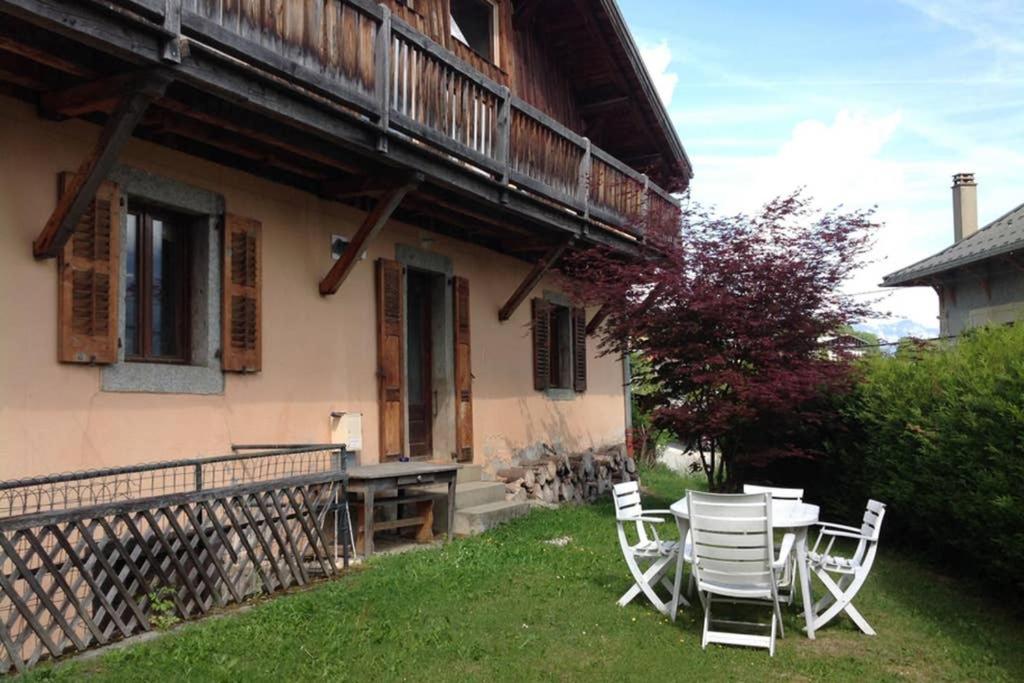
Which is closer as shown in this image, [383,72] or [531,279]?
[383,72]

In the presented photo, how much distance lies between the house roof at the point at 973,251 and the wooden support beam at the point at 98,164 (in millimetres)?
12465

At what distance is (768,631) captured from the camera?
5.45 metres

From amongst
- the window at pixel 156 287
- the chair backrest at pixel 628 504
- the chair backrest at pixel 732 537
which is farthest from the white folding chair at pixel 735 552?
the window at pixel 156 287

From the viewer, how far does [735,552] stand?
512 cm

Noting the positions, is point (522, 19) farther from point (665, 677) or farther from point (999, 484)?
point (665, 677)

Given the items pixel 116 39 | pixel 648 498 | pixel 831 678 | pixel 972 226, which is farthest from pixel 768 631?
pixel 972 226

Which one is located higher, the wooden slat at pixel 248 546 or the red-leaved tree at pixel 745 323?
the red-leaved tree at pixel 745 323

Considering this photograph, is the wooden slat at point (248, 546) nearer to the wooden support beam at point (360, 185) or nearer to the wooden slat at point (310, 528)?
the wooden slat at point (310, 528)

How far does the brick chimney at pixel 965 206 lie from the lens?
18.6 meters

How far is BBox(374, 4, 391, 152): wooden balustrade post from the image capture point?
23.2 feet

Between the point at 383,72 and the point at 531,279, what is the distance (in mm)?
4541

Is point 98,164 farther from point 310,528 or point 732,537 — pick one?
point 732,537

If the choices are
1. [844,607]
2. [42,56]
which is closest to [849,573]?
[844,607]

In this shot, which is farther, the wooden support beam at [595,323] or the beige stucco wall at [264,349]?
the wooden support beam at [595,323]
